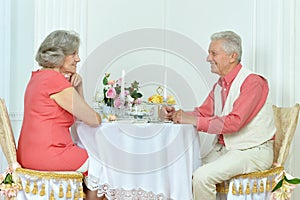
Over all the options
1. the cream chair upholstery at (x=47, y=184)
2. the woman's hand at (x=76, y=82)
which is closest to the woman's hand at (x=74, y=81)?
the woman's hand at (x=76, y=82)

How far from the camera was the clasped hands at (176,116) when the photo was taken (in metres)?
2.84

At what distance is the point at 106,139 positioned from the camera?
8.69 feet

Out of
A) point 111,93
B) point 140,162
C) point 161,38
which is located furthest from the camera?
point 161,38

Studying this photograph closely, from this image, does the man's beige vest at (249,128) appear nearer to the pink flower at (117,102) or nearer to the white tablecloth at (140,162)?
the white tablecloth at (140,162)

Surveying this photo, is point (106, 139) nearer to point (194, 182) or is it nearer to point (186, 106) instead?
point (194, 182)

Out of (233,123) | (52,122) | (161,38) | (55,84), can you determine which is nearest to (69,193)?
(52,122)

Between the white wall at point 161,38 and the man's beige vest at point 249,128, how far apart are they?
2.90 feet

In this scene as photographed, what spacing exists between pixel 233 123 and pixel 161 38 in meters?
1.66

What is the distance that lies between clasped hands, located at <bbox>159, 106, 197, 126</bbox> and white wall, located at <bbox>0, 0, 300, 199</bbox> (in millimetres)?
1036

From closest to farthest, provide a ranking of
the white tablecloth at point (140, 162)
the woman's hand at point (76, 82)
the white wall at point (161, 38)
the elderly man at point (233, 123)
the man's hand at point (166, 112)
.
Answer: the white tablecloth at point (140, 162)
the elderly man at point (233, 123)
the woman's hand at point (76, 82)
the man's hand at point (166, 112)
the white wall at point (161, 38)

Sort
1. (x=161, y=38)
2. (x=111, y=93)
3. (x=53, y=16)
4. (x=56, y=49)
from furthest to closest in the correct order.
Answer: (x=161, y=38) < (x=53, y=16) < (x=111, y=93) < (x=56, y=49)

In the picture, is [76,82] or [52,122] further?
[76,82]

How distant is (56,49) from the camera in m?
2.81

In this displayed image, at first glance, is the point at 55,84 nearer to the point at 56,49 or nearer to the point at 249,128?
the point at 56,49
